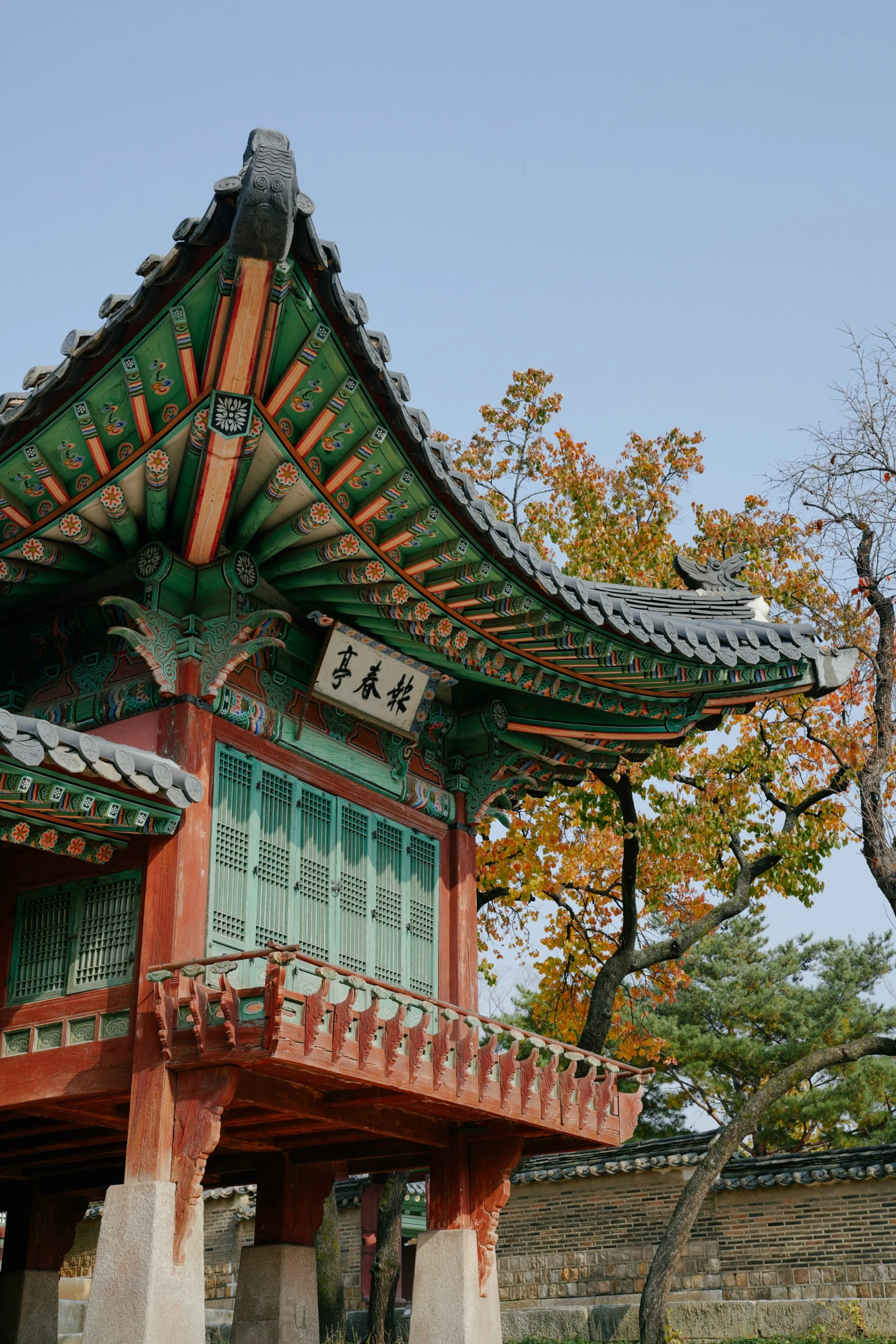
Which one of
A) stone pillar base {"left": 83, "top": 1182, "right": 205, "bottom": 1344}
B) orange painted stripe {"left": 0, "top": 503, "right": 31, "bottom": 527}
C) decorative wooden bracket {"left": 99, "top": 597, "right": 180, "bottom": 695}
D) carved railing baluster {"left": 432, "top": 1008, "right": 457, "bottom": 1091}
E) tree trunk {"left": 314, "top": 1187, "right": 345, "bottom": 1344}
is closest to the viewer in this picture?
stone pillar base {"left": 83, "top": 1182, "right": 205, "bottom": 1344}

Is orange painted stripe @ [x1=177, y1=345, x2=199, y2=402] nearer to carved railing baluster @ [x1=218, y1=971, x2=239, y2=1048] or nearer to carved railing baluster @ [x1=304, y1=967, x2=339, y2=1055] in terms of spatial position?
carved railing baluster @ [x1=218, y1=971, x2=239, y2=1048]

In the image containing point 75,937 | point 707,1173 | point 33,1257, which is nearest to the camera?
point 75,937

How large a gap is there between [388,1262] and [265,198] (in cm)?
1488

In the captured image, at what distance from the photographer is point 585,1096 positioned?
12.4 metres

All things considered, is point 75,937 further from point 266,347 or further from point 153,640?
point 266,347

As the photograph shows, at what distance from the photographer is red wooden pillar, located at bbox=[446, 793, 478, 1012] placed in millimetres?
13102

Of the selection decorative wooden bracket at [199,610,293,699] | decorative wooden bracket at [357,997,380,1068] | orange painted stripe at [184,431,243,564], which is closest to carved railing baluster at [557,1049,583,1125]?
decorative wooden bracket at [357,997,380,1068]

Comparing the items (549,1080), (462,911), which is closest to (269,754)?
(462,911)

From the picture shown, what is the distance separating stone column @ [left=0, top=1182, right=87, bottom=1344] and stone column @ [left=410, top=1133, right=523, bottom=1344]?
3818mm

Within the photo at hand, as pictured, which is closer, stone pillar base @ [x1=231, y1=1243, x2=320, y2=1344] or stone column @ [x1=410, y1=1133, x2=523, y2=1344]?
stone column @ [x1=410, y1=1133, x2=523, y2=1344]

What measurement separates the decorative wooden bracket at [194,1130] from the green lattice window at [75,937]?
1.17 m

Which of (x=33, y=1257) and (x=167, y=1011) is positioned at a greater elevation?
(x=167, y=1011)

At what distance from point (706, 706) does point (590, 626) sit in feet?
7.17

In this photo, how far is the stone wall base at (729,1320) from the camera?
17656mm
